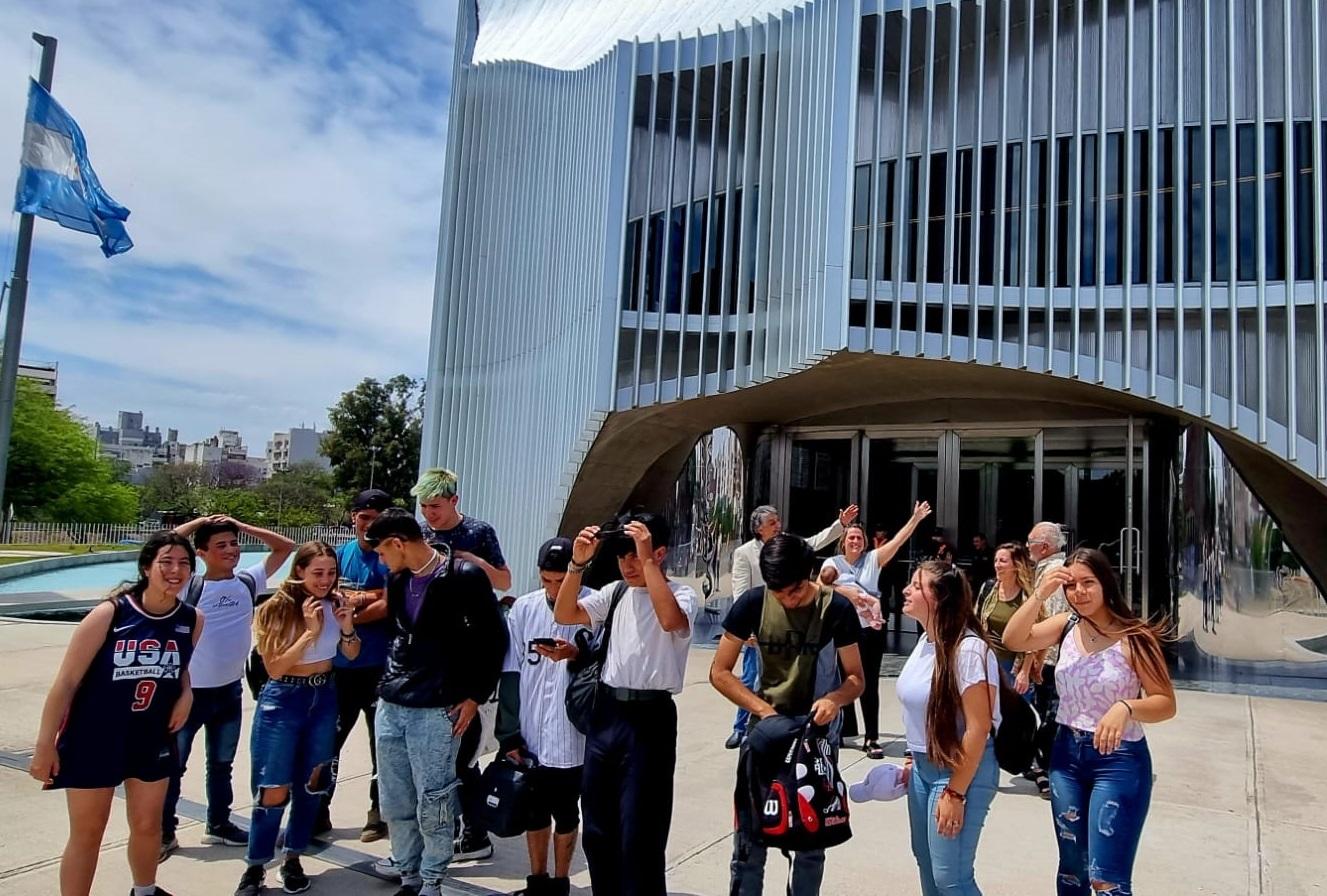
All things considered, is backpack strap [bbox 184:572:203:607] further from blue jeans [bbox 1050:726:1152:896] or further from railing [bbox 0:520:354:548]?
railing [bbox 0:520:354:548]

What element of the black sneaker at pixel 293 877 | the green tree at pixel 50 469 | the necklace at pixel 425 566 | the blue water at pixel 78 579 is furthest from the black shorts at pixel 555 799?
the green tree at pixel 50 469

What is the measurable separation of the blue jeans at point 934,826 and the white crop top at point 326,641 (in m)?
2.69

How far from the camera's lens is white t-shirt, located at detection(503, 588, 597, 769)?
4.12 meters

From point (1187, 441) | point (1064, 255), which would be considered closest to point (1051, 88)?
point (1064, 255)

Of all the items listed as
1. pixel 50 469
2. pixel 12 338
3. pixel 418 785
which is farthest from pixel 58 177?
pixel 50 469

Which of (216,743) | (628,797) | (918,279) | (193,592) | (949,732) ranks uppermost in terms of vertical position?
(918,279)

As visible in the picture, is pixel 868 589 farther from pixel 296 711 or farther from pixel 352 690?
pixel 296 711

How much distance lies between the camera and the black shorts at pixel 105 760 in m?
3.60

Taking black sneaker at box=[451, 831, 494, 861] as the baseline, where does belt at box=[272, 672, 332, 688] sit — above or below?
above

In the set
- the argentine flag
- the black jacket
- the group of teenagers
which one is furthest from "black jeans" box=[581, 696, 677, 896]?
the argentine flag

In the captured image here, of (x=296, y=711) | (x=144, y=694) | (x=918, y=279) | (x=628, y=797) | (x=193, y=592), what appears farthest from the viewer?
(x=918, y=279)

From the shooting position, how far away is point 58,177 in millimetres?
8531

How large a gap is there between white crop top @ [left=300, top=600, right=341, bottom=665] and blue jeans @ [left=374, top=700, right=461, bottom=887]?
0.50 metres

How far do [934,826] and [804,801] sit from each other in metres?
0.47
